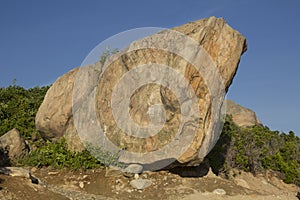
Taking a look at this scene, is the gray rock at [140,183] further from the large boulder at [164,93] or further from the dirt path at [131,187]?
the large boulder at [164,93]

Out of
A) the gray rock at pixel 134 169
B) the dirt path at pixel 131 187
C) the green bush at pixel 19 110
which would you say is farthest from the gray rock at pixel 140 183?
the green bush at pixel 19 110

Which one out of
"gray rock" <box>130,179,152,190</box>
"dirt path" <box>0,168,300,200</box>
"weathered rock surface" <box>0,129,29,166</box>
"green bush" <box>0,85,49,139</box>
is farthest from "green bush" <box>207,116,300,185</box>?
"green bush" <box>0,85,49,139</box>

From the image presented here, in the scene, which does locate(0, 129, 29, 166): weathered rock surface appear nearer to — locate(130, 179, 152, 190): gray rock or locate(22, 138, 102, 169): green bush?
locate(22, 138, 102, 169): green bush

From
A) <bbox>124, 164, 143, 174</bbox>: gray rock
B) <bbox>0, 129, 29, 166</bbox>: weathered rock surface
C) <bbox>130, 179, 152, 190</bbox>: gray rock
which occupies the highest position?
<bbox>0, 129, 29, 166</bbox>: weathered rock surface

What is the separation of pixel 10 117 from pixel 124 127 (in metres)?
7.48

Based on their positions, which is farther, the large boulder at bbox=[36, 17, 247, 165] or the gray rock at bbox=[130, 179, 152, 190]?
the gray rock at bbox=[130, 179, 152, 190]

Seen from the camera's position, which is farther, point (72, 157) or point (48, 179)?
point (72, 157)

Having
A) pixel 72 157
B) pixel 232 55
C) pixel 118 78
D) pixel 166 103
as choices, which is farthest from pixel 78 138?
pixel 232 55

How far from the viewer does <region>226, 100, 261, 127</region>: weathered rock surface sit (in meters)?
28.5

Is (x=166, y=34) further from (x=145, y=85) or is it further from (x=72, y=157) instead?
(x=72, y=157)

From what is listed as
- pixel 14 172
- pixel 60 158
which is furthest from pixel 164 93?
pixel 14 172

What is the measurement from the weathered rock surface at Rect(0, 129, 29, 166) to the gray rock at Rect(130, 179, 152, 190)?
17.3 ft

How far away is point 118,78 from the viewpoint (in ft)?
42.2

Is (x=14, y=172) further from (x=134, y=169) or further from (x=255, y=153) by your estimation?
→ (x=255, y=153)
